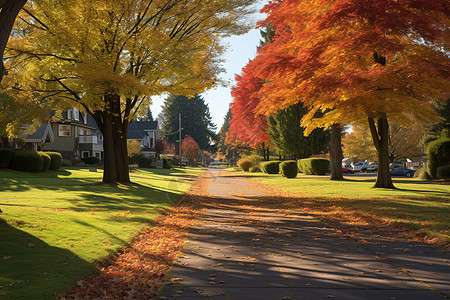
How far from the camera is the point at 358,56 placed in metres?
14.9

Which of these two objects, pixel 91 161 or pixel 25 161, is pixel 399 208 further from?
pixel 91 161

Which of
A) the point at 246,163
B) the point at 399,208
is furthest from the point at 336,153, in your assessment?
the point at 246,163

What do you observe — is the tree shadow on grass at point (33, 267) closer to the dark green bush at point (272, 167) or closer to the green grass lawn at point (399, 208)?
the green grass lawn at point (399, 208)

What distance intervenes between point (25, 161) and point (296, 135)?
2343cm

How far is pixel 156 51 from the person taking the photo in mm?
16969

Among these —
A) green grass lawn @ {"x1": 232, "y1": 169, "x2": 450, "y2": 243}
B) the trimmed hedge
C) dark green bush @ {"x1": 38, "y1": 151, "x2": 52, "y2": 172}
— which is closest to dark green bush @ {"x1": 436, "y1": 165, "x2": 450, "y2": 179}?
green grass lawn @ {"x1": 232, "y1": 169, "x2": 450, "y2": 243}

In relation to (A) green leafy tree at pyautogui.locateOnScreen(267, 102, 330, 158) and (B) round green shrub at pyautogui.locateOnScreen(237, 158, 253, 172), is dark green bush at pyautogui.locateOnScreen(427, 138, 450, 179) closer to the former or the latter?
(A) green leafy tree at pyautogui.locateOnScreen(267, 102, 330, 158)

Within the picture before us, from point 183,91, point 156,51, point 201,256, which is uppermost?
point 156,51

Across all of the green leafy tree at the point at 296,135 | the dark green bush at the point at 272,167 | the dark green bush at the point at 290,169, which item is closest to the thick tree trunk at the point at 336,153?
the dark green bush at the point at 290,169

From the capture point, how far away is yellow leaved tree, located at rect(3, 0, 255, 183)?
627 inches

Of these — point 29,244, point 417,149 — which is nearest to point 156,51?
point 29,244

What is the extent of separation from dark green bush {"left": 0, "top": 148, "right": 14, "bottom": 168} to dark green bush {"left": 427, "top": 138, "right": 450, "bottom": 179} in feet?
98.0

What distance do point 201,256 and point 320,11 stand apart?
37.4 ft

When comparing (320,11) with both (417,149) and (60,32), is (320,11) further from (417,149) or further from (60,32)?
(417,149)
